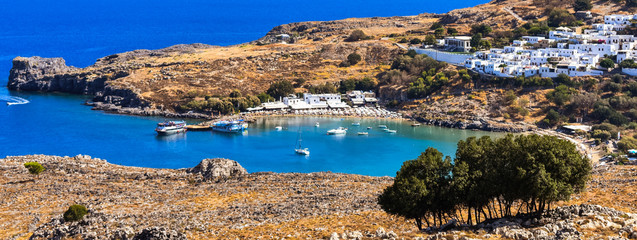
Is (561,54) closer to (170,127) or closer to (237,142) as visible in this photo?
(237,142)

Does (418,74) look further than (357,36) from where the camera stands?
No

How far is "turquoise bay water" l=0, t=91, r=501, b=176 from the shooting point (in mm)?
65250

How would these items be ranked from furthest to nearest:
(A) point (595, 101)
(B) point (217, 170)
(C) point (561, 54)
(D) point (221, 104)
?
(D) point (221, 104)
(C) point (561, 54)
(A) point (595, 101)
(B) point (217, 170)

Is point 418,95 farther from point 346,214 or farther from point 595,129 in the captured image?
point 346,214

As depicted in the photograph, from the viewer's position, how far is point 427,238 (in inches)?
959

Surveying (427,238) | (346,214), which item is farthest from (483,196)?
(346,214)

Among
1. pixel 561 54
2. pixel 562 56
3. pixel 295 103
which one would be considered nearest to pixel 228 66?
pixel 295 103

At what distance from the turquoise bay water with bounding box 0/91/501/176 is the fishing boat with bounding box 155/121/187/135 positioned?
1.20 metres

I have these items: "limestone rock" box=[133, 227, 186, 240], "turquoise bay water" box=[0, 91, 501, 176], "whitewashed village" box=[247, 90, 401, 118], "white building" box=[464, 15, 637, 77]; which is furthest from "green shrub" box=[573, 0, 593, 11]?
→ "limestone rock" box=[133, 227, 186, 240]

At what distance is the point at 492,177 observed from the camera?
27.8m

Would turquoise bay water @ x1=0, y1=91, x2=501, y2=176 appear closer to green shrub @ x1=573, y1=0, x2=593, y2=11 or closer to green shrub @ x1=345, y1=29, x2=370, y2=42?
green shrub @ x1=345, y1=29, x2=370, y2=42

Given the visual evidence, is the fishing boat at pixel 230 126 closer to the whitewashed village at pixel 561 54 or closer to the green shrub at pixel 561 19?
the whitewashed village at pixel 561 54

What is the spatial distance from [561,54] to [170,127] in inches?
1919

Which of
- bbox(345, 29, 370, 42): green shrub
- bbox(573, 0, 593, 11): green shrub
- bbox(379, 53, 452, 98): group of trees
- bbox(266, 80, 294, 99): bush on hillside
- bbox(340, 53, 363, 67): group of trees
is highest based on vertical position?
bbox(573, 0, 593, 11): green shrub
